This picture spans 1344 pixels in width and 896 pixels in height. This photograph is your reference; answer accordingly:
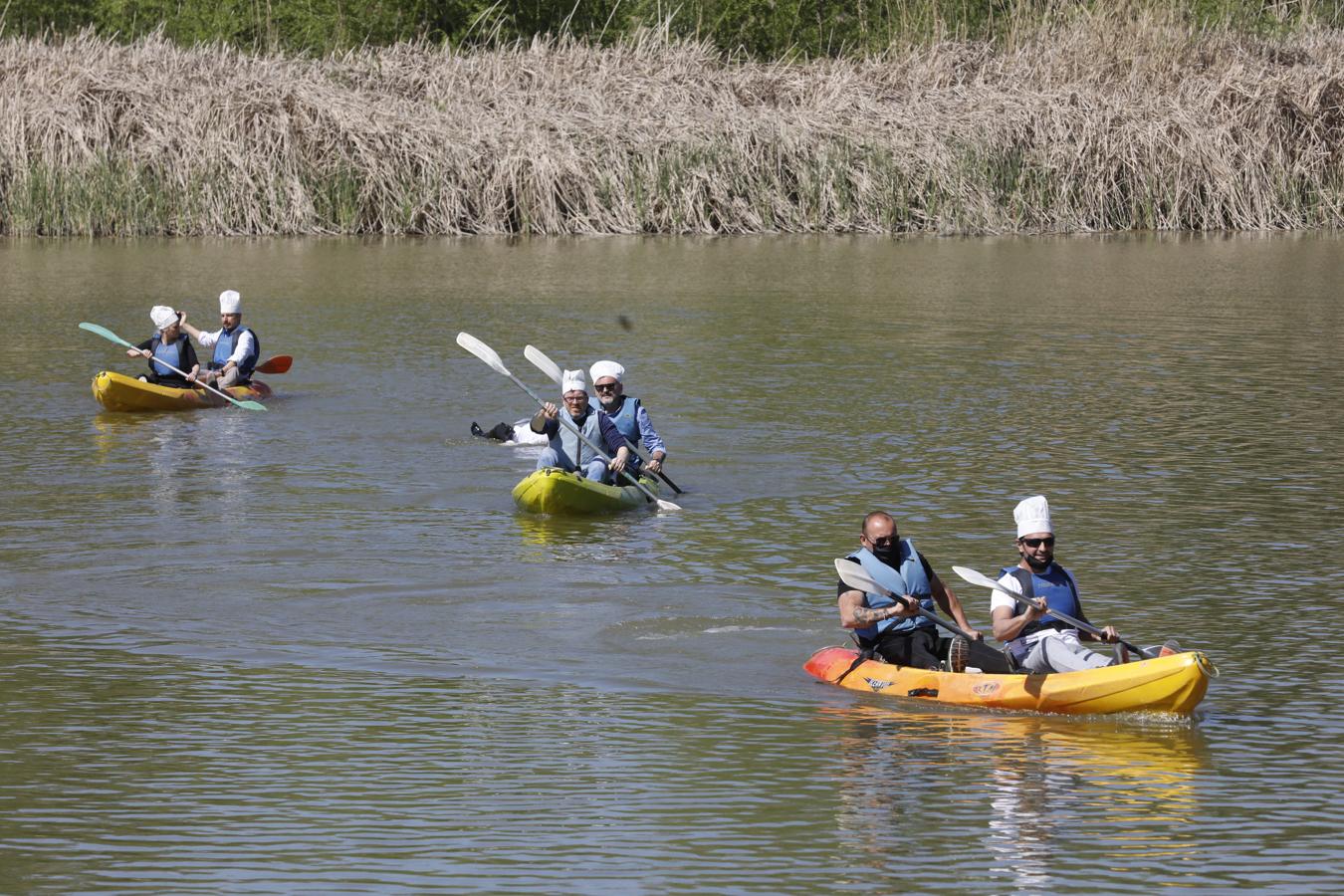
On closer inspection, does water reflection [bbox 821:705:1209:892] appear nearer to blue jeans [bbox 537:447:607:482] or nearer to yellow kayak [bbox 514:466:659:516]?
yellow kayak [bbox 514:466:659:516]

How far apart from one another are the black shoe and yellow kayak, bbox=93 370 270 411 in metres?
11.6

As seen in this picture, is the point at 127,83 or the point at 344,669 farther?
the point at 127,83

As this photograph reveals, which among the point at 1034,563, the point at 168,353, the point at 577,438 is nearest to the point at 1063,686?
the point at 1034,563

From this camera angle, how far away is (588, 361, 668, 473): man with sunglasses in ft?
50.3

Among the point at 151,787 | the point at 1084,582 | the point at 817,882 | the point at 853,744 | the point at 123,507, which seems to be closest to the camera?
the point at 817,882

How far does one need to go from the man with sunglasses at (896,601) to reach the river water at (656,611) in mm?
435

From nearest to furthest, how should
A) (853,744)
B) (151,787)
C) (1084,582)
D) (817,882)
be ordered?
(817,882) < (151,787) < (853,744) < (1084,582)

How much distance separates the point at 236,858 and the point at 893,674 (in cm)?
378

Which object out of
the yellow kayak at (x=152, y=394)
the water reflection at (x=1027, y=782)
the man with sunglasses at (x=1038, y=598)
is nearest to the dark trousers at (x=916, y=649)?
the man with sunglasses at (x=1038, y=598)

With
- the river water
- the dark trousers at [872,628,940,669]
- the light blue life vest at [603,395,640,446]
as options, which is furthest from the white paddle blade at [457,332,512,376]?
the dark trousers at [872,628,940,669]

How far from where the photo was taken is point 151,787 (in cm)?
852

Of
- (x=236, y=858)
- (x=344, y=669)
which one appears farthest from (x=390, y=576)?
(x=236, y=858)

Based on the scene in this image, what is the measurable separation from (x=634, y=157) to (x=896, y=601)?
2950 cm

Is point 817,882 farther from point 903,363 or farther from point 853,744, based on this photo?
point 903,363
